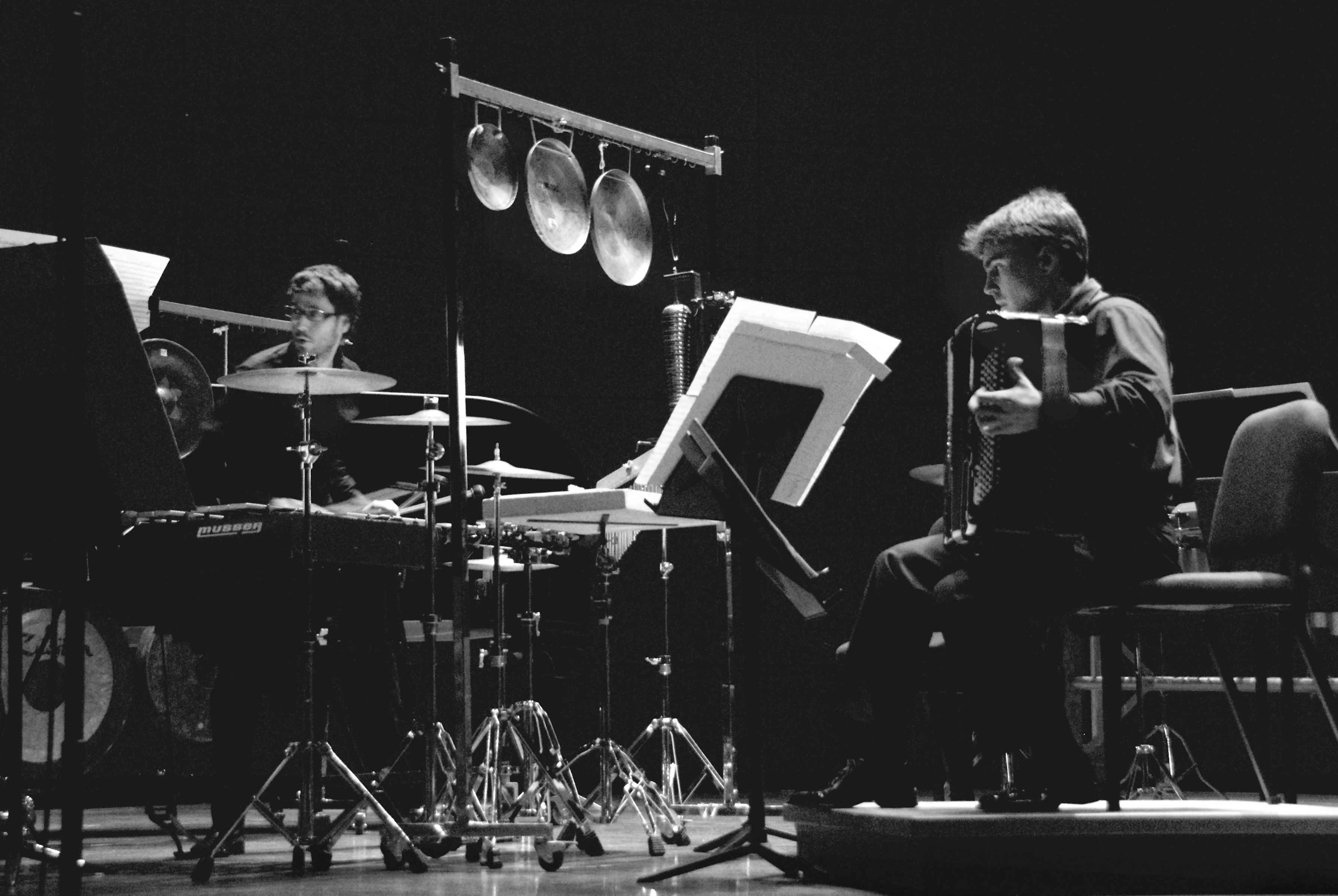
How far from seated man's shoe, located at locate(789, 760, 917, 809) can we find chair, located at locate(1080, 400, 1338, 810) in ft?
1.39

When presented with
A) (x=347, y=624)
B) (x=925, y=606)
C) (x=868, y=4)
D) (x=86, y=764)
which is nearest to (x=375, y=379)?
(x=347, y=624)

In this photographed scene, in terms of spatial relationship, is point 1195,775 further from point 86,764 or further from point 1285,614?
point 86,764

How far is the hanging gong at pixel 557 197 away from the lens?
437 centimetres

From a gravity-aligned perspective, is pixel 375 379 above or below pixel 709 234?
below

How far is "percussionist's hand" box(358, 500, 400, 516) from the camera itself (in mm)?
3832

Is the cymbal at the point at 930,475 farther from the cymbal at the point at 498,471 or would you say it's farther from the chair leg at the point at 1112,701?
the chair leg at the point at 1112,701

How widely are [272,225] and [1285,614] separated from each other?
14.1ft

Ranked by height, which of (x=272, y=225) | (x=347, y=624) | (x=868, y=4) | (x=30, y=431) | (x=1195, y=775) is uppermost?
(x=868, y=4)

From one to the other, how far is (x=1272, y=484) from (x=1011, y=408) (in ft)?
2.91

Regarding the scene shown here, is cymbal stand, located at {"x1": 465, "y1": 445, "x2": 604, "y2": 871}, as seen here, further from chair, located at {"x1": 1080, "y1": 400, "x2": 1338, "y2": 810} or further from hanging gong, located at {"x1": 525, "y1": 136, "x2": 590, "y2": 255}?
chair, located at {"x1": 1080, "y1": 400, "x2": 1338, "y2": 810}

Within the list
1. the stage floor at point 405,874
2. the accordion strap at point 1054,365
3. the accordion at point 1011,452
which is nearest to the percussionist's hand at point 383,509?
the stage floor at point 405,874

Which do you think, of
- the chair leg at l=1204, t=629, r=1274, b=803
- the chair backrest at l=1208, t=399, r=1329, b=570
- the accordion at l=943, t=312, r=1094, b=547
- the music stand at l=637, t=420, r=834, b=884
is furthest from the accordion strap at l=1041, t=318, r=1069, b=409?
the chair leg at l=1204, t=629, r=1274, b=803

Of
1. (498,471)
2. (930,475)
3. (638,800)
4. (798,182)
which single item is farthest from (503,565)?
(798,182)

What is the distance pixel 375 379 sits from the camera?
3.59 meters
